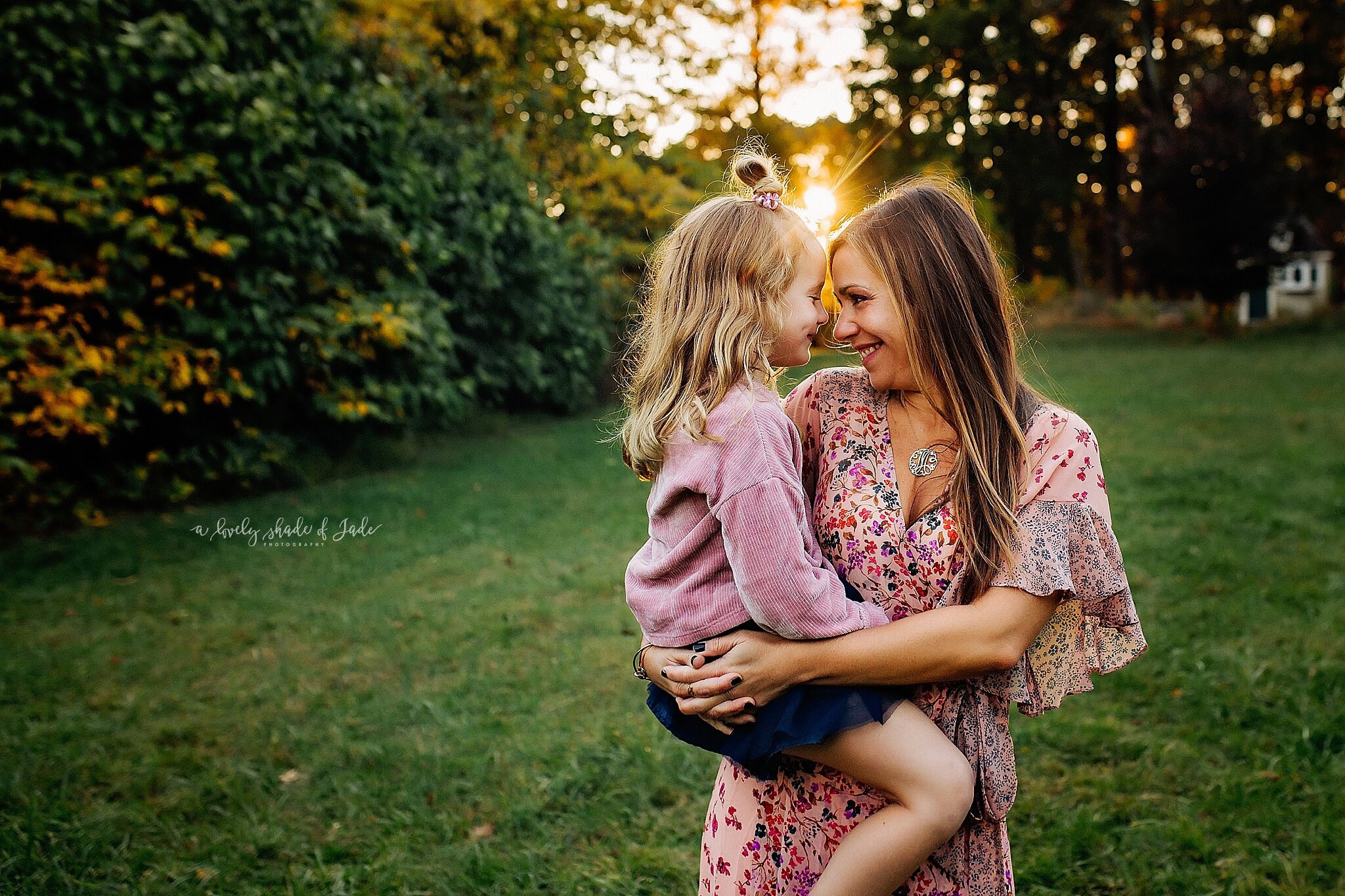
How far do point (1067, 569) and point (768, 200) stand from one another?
2.82 feet

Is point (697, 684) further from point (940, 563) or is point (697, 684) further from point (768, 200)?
point (768, 200)

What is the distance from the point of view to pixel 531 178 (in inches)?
448

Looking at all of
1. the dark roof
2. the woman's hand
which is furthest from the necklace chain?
the dark roof

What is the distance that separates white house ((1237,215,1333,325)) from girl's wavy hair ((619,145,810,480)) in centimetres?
2200

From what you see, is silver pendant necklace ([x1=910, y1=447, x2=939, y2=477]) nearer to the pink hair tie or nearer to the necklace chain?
the necklace chain

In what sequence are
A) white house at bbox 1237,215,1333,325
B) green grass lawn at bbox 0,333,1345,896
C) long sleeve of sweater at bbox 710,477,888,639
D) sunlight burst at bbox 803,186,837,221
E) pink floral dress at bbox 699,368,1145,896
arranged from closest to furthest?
long sleeve of sweater at bbox 710,477,888,639
pink floral dress at bbox 699,368,1145,896
sunlight burst at bbox 803,186,837,221
green grass lawn at bbox 0,333,1345,896
white house at bbox 1237,215,1333,325

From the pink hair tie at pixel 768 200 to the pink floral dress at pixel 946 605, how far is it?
1.48 ft

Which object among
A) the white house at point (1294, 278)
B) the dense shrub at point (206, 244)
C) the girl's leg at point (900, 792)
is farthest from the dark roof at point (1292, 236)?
the girl's leg at point (900, 792)

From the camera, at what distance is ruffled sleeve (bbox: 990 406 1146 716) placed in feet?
5.07

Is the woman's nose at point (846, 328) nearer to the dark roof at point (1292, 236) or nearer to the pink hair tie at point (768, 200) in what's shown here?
the pink hair tie at point (768, 200)

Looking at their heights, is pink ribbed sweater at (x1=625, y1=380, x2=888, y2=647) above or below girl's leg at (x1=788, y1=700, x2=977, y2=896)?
above

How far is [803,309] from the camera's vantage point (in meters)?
1.79

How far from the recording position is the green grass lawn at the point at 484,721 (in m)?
2.94

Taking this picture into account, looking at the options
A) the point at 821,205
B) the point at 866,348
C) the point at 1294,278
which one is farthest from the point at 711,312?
the point at 1294,278
